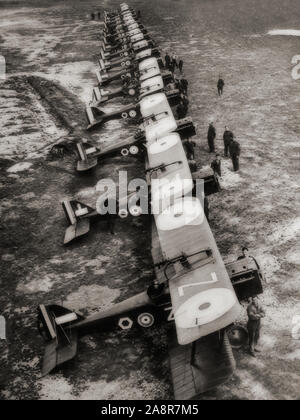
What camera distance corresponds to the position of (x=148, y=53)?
31.9 meters

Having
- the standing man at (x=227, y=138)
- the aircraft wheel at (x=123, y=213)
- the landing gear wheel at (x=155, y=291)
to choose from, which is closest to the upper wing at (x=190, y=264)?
the landing gear wheel at (x=155, y=291)

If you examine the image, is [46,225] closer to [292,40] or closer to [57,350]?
[57,350]

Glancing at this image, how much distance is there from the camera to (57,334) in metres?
10.7

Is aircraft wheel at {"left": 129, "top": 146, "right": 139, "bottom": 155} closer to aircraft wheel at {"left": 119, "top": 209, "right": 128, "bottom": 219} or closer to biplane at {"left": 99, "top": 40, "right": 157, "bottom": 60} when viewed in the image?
aircraft wheel at {"left": 119, "top": 209, "right": 128, "bottom": 219}

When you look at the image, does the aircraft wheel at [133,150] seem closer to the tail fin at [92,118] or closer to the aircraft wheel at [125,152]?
the aircraft wheel at [125,152]

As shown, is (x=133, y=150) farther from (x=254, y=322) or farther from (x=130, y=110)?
(x=254, y=322)

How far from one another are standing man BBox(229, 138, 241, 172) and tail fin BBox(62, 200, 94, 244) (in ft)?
23.6

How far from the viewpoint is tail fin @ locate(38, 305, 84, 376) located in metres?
10.4

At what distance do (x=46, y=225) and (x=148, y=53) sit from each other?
20722 millimetres

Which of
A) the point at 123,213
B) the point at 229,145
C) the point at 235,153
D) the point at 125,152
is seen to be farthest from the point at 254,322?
the point at 125,152

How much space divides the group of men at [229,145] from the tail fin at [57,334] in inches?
429

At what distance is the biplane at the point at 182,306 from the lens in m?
9.05

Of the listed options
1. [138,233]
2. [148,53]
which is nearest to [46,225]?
[138,233]

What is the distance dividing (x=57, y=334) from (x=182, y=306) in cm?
365
